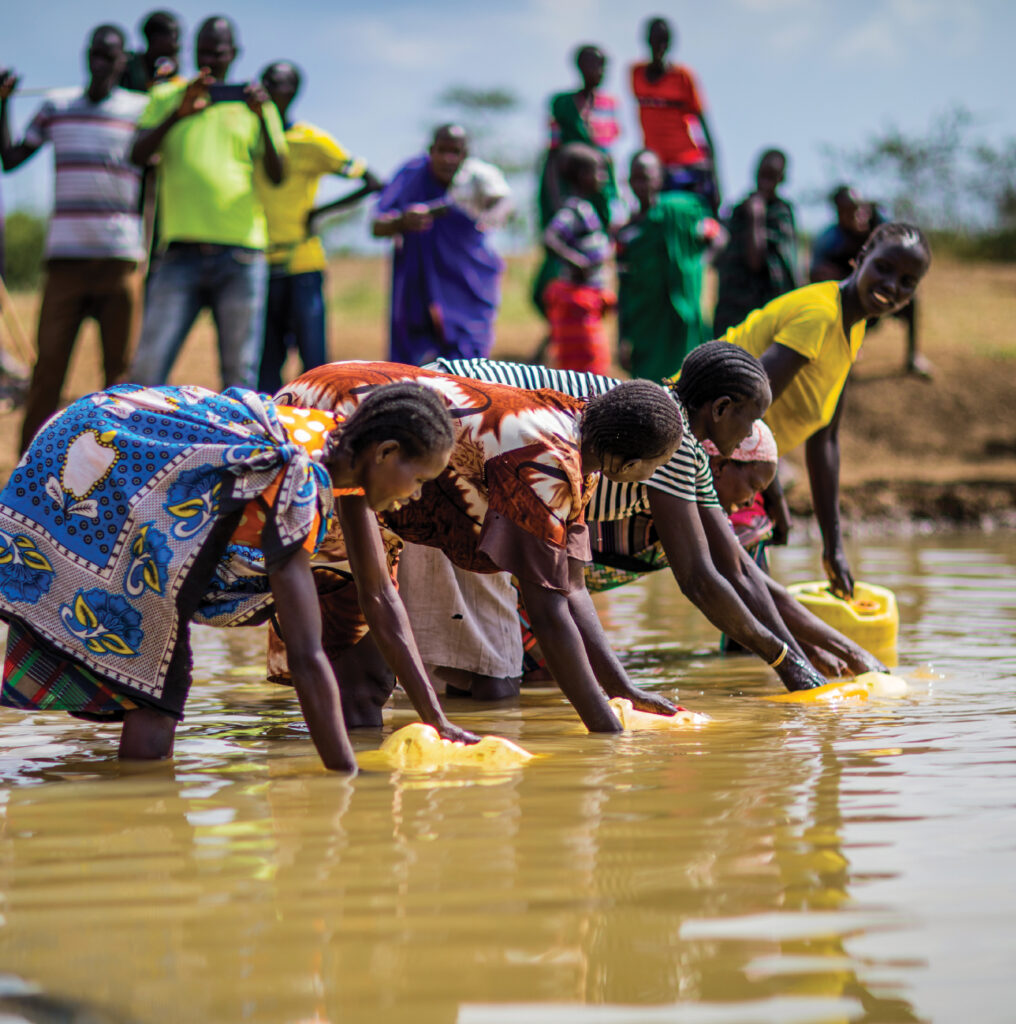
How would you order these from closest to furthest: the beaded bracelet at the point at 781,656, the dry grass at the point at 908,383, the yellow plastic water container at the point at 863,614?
1. the beaded bracelet at the point at 781,656
2. the yellow plastic water container at the point at 863,614
3. the dry grass at the point at 908,383

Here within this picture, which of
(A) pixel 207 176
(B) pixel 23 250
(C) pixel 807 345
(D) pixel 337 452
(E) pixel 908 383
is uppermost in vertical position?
(B) pixel 23 250

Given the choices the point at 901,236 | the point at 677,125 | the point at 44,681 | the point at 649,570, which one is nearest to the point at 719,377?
the point at 649,570

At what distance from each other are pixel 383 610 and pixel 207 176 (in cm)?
407

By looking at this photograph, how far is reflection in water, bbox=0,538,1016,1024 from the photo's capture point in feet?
6.41

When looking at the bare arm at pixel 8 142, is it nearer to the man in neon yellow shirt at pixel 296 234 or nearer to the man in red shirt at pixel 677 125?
the man in neon yellow shirt at pixel 296 234

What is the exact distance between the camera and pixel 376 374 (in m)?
3.80

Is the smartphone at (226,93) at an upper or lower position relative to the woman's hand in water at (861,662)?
upper

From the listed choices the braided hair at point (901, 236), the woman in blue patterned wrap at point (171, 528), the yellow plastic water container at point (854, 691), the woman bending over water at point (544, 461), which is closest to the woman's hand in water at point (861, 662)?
the yellow plastic water container at point (854, 691)

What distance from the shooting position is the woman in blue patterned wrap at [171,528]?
3.10 metres

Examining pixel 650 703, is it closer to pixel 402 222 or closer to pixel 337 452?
pixel 337 452

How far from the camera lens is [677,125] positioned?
1029 cm

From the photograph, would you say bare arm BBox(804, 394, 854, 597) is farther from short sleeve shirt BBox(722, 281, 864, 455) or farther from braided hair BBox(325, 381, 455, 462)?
braided hair BBox(325, 381, 455, 462)

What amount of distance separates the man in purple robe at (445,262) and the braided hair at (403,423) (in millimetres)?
4966

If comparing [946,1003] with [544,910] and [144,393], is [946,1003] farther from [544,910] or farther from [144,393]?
[144,393]
